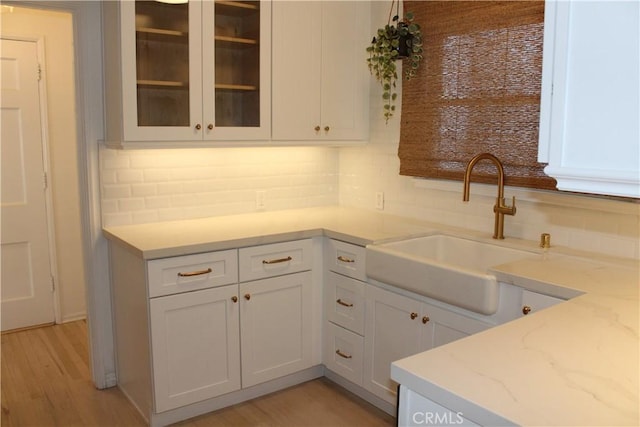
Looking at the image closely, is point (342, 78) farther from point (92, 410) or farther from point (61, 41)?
point (92, 410)

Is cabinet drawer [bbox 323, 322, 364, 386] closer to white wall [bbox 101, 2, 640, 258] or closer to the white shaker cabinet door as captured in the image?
the white shaker cabinet door

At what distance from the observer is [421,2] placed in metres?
3.07

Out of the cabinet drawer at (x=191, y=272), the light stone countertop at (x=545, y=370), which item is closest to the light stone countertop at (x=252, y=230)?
the cabinet drawer at (x=191, y=272)

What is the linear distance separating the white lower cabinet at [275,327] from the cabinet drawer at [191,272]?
0.40 ft

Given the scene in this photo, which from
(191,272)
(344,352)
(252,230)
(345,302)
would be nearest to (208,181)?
(252,230)

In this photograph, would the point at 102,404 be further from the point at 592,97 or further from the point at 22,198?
the point at 592,97

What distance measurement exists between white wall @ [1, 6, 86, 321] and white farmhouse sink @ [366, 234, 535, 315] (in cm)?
223

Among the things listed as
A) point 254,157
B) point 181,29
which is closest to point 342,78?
point 254,157

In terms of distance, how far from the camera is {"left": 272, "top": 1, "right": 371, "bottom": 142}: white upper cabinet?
10.2 feet

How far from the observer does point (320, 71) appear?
325cm

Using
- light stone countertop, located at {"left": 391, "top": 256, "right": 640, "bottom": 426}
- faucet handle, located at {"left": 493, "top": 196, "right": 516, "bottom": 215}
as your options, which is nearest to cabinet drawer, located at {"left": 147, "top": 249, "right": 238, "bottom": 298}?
faucet handle, located at {"left": 493, "top": 196, "right": 516, "bottom": 215}

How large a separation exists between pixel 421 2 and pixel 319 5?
0.55 m

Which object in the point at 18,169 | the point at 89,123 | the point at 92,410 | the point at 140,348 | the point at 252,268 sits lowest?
the point at 92,410

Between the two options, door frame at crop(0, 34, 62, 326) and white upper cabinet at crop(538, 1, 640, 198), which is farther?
door frame at crop(0, 34, 62, 326)
